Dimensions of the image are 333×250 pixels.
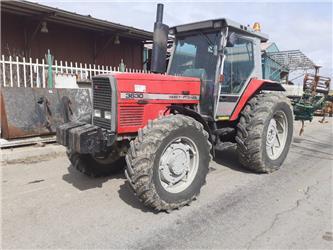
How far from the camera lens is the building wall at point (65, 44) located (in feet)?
29.4

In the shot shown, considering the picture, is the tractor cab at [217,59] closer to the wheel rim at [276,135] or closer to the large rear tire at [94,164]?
the wheel rim at [276,135]

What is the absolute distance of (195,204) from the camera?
3.52m

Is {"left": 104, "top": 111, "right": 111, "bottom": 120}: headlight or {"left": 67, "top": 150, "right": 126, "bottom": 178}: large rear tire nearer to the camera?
{"left": 104, "top": 111, "right": 111, "bottom": 120}: headlight

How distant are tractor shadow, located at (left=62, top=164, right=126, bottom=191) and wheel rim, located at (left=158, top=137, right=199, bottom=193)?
119cm

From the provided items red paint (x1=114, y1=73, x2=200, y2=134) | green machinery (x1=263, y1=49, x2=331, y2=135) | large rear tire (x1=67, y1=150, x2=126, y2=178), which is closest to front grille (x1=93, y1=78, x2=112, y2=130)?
red paint (x1=114, y1=73, x2=200, y2=134)

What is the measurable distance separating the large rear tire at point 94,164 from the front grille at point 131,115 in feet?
3.35

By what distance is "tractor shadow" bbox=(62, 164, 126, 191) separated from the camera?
13.3 feet

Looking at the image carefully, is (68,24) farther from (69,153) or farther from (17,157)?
(69,153)

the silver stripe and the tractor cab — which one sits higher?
the tractor cab

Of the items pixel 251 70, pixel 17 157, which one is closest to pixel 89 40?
pixel 17 157

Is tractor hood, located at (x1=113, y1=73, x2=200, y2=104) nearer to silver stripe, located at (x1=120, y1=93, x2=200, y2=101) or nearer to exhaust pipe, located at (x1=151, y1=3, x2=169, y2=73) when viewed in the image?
silver stripe, located at (x1=120, y1=93, x2=200, y2=101)

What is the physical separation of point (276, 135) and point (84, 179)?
3.40 metres

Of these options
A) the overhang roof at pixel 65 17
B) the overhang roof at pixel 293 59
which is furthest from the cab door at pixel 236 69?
the overhang roof at pixel 293 59

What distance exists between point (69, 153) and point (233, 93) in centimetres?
275
